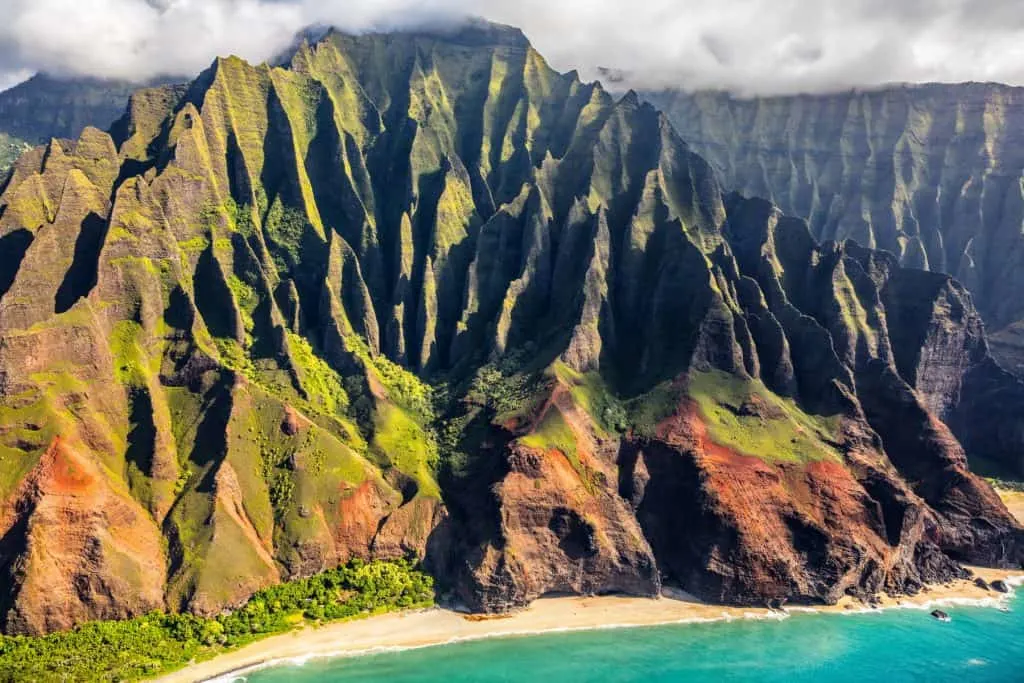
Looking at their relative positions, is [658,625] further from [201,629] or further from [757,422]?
[201,629]

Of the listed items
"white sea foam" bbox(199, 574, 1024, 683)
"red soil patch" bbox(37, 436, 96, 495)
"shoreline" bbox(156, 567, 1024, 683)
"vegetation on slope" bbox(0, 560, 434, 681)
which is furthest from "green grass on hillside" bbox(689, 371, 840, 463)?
"red soil patch" bbox(37, 436, 96, 495)

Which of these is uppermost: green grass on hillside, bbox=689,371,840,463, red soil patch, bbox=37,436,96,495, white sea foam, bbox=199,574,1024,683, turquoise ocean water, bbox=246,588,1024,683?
green grass on hillside, bbox=689,371,840,463

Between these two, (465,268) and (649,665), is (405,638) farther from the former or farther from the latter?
(465,268)

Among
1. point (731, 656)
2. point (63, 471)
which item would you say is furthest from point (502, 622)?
point (63, 471)

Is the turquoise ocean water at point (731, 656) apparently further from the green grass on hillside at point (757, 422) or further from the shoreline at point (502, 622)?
the green grass on hillside at point (757, 422)

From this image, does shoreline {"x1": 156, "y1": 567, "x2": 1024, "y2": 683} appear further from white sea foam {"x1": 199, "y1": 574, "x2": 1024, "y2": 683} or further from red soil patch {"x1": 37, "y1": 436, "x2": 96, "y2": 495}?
red soil patch {"x1": 37, "y1": 436, "x2": 96, "y2": 495}

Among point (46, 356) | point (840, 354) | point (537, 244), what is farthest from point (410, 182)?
point (840, 354)
